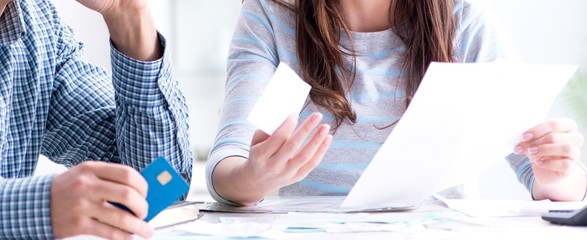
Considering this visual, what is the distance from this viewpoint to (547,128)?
1.20 m

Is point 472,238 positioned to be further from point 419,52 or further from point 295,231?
point 419,52

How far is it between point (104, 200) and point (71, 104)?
66cm

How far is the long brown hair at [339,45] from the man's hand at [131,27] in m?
0.36

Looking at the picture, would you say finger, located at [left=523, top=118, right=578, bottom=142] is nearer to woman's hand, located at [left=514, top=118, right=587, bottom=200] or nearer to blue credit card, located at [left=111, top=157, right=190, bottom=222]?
woman's hand, located at [left=514, top=118, right=587, bottom=200]

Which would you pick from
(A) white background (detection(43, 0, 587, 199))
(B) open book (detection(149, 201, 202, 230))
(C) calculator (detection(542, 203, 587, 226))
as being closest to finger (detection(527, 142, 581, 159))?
(C) calculator (detection(542, 203, 587, 226))

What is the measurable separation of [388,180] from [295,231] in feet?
0.67

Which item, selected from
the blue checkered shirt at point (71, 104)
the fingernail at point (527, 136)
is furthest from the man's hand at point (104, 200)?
the fingernail at point (527, 136)

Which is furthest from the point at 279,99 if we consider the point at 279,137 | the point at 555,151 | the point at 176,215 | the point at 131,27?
the point at 555,151

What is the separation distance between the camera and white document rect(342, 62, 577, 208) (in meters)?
0.99

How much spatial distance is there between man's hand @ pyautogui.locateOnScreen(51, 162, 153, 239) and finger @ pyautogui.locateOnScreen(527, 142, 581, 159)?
Result: 2.24ft

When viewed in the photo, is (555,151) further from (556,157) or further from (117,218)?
(117,218)

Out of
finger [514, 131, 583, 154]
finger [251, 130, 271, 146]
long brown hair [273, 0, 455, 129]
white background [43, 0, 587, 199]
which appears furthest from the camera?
white background [43, 0, 587, 199]

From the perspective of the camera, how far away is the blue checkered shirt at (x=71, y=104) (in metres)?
1.28

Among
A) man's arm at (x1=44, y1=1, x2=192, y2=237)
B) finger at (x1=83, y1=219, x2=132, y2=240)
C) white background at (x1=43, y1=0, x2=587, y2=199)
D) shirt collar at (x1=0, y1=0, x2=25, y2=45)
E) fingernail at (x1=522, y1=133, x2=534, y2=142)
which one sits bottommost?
white background at (x1=43, y1=0, x2=587, y2=199)
